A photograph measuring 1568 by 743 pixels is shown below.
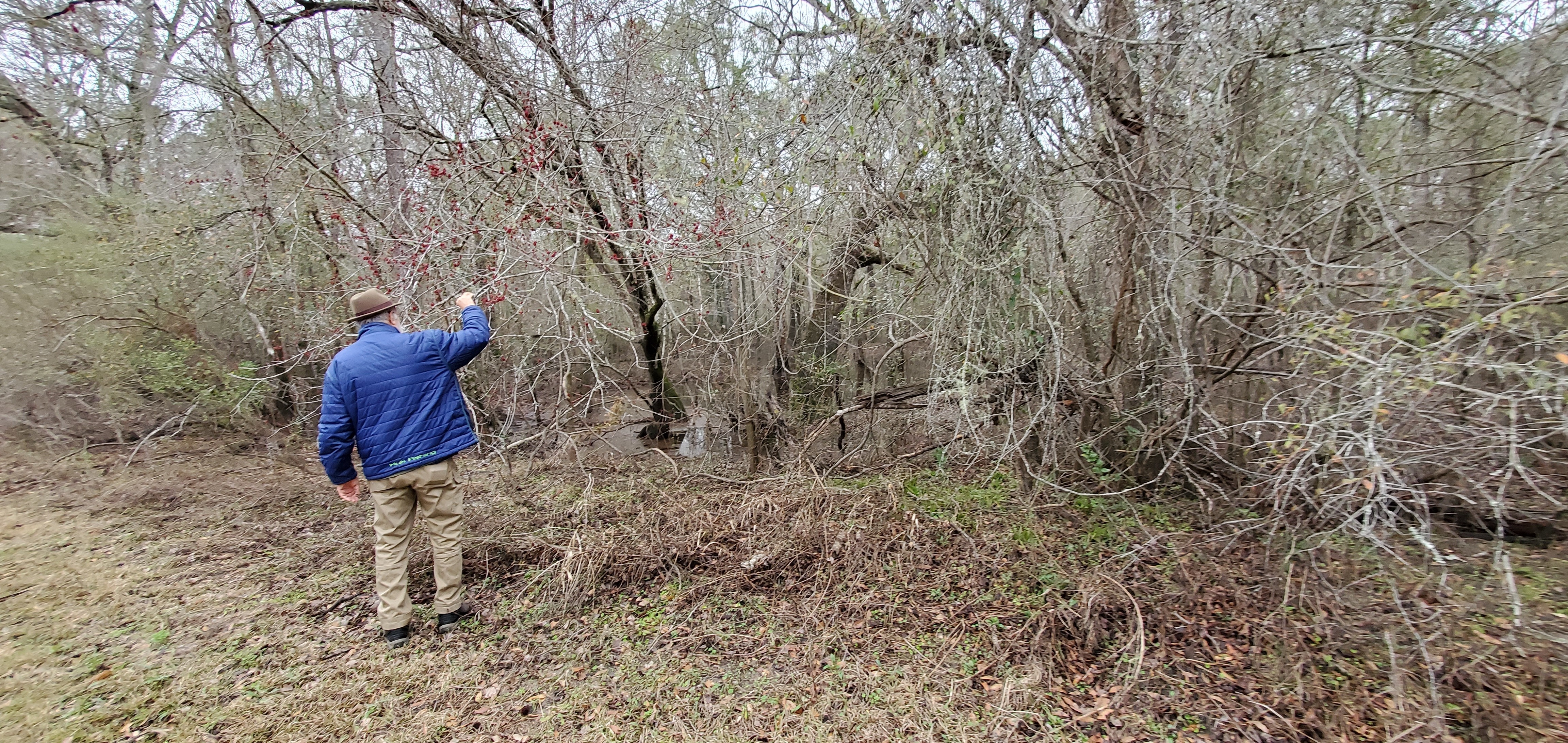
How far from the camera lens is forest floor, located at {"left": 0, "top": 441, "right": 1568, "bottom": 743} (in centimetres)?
214

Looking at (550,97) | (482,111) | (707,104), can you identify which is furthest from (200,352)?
(707,104)

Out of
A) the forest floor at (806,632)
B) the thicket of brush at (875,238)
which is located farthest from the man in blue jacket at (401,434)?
the thicket of brush at (875,238)

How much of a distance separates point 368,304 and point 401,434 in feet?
2.03

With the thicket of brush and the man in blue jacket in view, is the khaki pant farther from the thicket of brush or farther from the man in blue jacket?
the thicket of brush

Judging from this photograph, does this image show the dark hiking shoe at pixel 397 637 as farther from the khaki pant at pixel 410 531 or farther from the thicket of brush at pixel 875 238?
the thicket of brush at pixel 875 238

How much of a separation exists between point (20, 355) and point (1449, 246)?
10.5 metres

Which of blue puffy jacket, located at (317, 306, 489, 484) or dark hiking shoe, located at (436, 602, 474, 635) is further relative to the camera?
dark hiking shoe, located at (436, 602, 474, 635)

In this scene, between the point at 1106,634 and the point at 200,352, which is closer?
the point at 1106,634

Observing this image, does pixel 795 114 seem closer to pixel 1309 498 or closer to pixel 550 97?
pixel 550 97

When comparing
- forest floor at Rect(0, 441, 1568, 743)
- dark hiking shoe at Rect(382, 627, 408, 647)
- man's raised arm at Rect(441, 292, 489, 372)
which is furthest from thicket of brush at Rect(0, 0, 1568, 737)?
dark hiking shoe at Rect(382, 627, 408, 647)

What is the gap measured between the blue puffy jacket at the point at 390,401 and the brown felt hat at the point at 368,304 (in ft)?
0.19

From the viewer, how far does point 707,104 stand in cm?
439

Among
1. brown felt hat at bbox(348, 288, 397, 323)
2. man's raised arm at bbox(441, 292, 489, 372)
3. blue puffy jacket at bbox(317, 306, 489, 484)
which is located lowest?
blue puffy jacket at bbox(317, 306, 489, 484)

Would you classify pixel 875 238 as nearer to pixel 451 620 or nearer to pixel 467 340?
pixel 467 340
